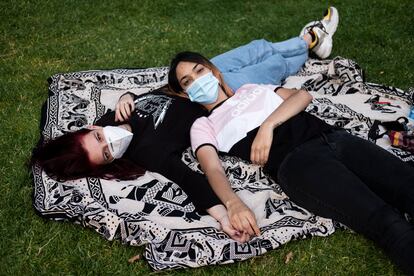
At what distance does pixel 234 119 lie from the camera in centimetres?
414

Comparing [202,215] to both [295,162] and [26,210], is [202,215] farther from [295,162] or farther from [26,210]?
[26,210]

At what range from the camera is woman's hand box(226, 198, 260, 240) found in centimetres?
347

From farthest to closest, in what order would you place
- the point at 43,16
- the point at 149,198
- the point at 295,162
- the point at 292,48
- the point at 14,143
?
the point at 43,16, the point at 292,48, the point at 14,143, the point at 149,198, the point at 295,162

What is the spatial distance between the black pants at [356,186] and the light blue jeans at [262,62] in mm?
1713

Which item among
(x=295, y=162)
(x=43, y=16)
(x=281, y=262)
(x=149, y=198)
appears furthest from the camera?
(x=43, y=16)

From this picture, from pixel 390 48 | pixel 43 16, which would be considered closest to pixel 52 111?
pixel 43 16

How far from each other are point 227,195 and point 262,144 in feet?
1.79

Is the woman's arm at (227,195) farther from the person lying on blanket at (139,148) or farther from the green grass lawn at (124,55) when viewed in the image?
the green grass lawn at (124,55)

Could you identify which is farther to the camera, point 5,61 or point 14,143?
point 5,61

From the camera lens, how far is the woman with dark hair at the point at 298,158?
3.29 meters

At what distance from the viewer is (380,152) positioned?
3748 millimetres

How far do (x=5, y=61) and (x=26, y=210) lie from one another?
3.35 meters

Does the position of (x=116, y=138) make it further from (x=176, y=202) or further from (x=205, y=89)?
(x=205, y=89)

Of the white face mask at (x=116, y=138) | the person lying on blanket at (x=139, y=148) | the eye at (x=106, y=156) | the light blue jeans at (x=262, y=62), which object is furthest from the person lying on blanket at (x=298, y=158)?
the light blue jeans at (x=262, y=62)
